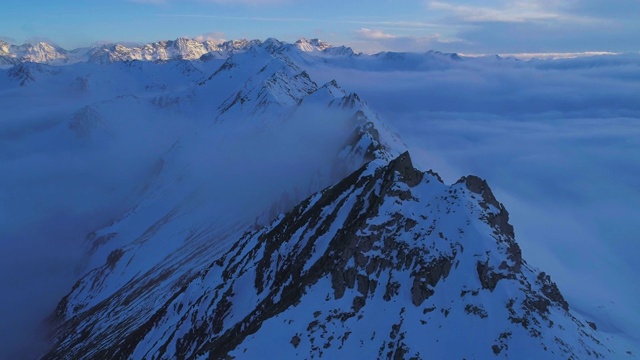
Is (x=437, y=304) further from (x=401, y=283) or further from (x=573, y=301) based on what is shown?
(x=573, y=301)

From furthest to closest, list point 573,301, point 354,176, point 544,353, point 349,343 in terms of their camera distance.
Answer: point 573,301 < point 354,176 < point 349,343 < point 544,353

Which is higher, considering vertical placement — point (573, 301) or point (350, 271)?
point (350, 271)

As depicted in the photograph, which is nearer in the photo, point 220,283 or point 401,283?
point 401,283

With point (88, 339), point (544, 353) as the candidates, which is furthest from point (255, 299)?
point (88, 339)

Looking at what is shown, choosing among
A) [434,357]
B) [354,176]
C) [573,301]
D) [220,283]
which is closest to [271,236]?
[220,283]

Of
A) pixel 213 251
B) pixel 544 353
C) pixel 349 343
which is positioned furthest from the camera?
pixel 213 251

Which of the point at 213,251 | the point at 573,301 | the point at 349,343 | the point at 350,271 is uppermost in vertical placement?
the point at 350,271

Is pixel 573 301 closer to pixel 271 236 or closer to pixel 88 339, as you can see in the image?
pixel 271 236
